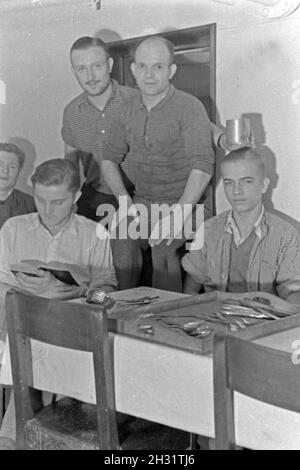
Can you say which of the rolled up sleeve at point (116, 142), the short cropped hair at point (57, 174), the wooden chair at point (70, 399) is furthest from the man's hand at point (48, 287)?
the wooden chair at point (70, 399)

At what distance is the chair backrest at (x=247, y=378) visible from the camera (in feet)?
3.17

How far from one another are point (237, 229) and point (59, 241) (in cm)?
49

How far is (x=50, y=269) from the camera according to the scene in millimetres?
1903

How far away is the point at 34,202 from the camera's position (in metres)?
1.91

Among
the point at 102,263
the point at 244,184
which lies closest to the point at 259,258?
the point at 244,184

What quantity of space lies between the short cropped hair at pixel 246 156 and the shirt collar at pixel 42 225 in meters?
0.45

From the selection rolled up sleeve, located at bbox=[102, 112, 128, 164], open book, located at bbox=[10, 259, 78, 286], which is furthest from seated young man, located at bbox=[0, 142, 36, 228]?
rolled up sleeve, located at bbox=[102, 112, 128, 164]

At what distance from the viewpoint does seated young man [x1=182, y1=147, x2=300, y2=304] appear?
1605 mm

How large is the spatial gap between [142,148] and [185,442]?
0.77m

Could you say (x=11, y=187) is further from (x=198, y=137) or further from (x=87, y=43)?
(x=198, y=137)

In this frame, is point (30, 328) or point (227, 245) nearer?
point (30, 328)
